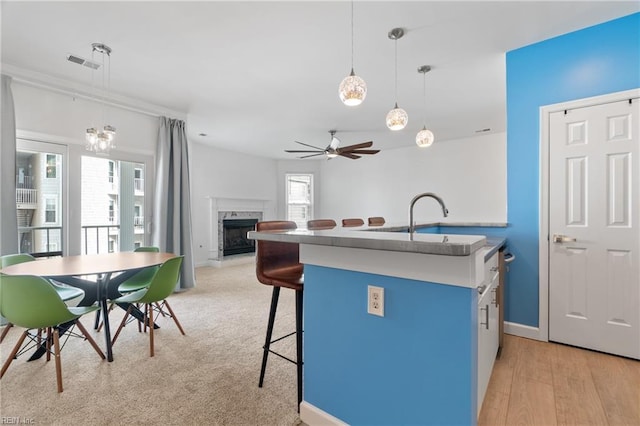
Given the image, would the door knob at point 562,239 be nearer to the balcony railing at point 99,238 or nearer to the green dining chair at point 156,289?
the green dining chair at point 156,289

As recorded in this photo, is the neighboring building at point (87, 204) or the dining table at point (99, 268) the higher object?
the neighboring building at point (87, 204)

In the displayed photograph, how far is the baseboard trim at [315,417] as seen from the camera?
149cm

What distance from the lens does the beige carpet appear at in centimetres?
171

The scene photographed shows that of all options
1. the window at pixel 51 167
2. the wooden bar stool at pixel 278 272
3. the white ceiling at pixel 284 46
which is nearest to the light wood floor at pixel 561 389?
the wooden bar stool at pixel 278 272

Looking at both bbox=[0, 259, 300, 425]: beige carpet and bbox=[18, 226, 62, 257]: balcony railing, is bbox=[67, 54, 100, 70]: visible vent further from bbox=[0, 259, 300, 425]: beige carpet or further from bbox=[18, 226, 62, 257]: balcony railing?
bbox=[0, 259, 300, 425]: beige carpet

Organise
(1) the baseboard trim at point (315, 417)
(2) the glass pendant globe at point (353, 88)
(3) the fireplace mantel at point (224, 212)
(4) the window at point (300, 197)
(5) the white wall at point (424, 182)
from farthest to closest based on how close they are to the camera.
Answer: (4) the window at point (300, 197) → (3) the fireplace mantel at point (224, 212) → (5) the white wall at point (424, 182) → (2) the glass pendant globe at point (353, 88) → (1) the baseboard trim at point (315, 417)

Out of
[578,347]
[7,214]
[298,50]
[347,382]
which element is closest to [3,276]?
[7,214]

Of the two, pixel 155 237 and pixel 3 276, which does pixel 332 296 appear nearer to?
pixel 3 276

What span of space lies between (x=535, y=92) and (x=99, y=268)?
4059mm

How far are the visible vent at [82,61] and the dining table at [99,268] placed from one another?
6.55 ft

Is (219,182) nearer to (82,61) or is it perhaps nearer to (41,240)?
(41,240)

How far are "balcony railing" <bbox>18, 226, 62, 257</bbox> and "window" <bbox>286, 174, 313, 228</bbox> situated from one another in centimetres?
520

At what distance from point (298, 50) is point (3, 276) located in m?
2.84

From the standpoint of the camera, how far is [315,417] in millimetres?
1557
